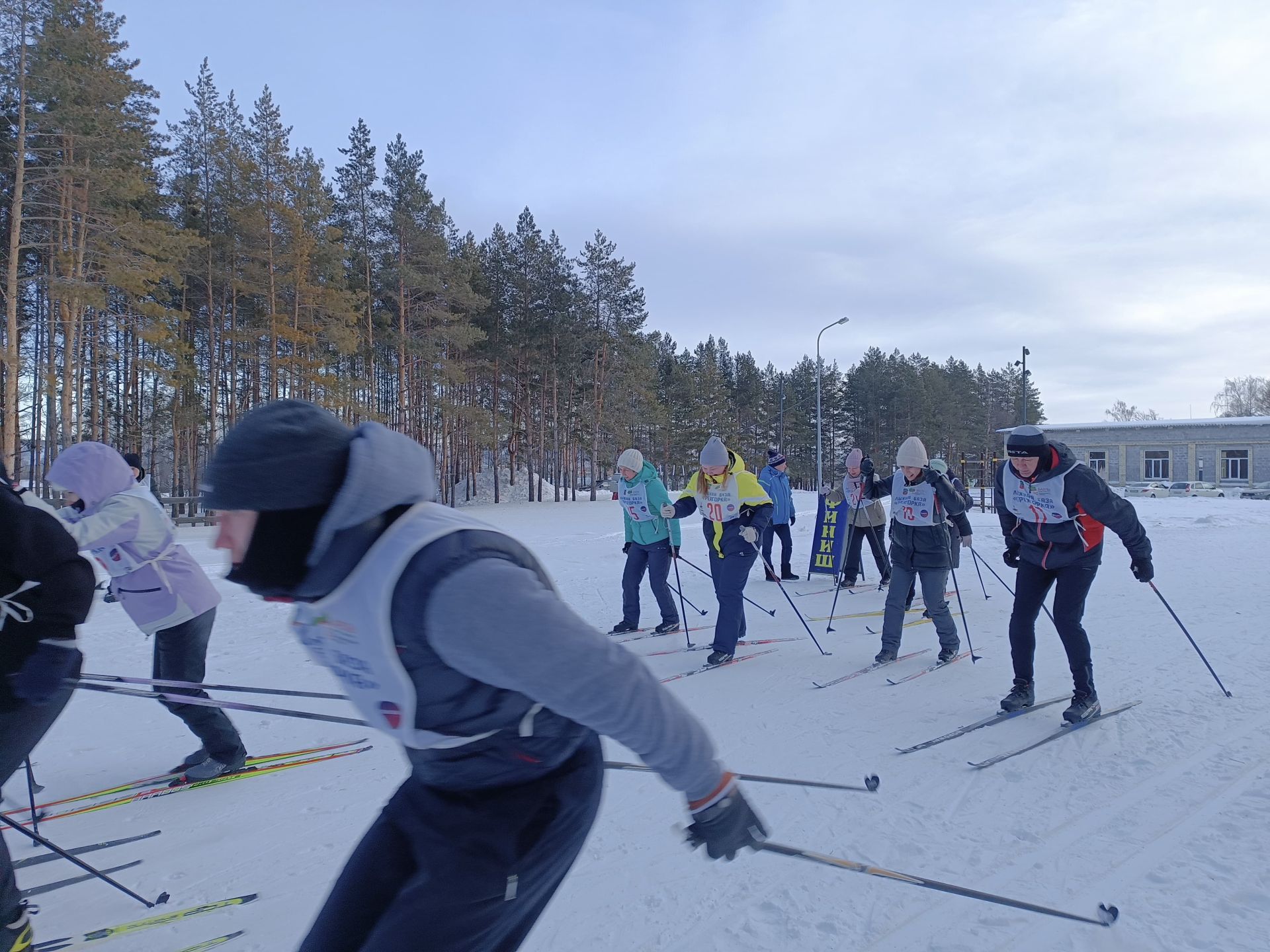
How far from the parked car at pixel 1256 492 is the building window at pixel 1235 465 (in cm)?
226

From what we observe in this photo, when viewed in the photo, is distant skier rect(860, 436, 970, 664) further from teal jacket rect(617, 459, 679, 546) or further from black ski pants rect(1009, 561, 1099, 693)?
teal jacket rect(617, 459, 679, 546)

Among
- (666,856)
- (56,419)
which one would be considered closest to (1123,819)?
(666,856)

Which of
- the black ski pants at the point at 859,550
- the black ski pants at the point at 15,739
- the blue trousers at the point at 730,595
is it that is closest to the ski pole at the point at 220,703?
the black ski pants at the point at 15,739

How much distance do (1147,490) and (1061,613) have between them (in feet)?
130

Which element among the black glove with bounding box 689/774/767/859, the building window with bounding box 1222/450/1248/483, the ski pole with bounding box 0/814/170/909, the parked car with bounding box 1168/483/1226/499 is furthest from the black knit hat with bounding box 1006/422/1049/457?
the building window with bounding box 1222/450/1248/483

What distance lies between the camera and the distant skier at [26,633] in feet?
7.64

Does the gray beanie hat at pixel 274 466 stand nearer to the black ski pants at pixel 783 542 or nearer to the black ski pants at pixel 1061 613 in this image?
the black ski pants at pixel 1061 613

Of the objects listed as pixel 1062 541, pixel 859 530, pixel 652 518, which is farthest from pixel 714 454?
pixel 859 530

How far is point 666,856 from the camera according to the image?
10.7ft

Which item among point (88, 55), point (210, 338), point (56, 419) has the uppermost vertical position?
point (88, 55)

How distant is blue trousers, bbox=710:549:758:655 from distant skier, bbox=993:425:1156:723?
7.21 ft

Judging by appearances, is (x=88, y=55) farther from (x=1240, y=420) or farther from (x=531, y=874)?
(x=1240, y=420)

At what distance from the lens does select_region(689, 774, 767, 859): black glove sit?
1.63 metres

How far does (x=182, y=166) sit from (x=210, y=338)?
7.34 meters
